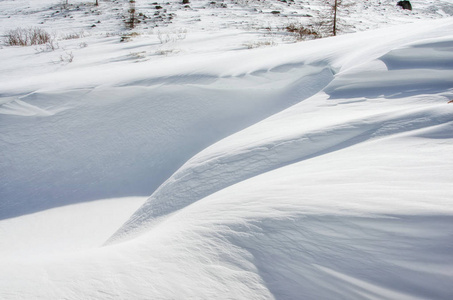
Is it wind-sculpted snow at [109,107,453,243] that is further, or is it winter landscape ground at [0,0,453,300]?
wind-sculpted snow at [109,107,453,243]

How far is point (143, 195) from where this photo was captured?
234 cm

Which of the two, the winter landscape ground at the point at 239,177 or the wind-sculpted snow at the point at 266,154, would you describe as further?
the wind-sculpted snow at the point at 266,154

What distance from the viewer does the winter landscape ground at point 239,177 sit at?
2.69ft

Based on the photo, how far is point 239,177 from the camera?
1.56 m

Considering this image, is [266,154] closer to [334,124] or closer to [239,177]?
[239,177]

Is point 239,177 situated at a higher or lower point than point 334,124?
lower

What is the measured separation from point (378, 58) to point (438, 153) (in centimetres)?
160

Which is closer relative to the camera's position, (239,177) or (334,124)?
(239,177)

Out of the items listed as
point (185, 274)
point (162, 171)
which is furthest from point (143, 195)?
point (185, 274)

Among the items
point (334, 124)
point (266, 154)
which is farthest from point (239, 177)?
point (334, 124)

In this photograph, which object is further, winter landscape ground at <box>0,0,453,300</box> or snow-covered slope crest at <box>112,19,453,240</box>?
snow-covered slope crest at <box>112,19,453,240</box>

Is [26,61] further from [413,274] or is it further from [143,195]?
[413,274]

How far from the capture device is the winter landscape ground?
820mm

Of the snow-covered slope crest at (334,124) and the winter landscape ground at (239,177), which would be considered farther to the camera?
the snow-covered slope crest at (334,124)
